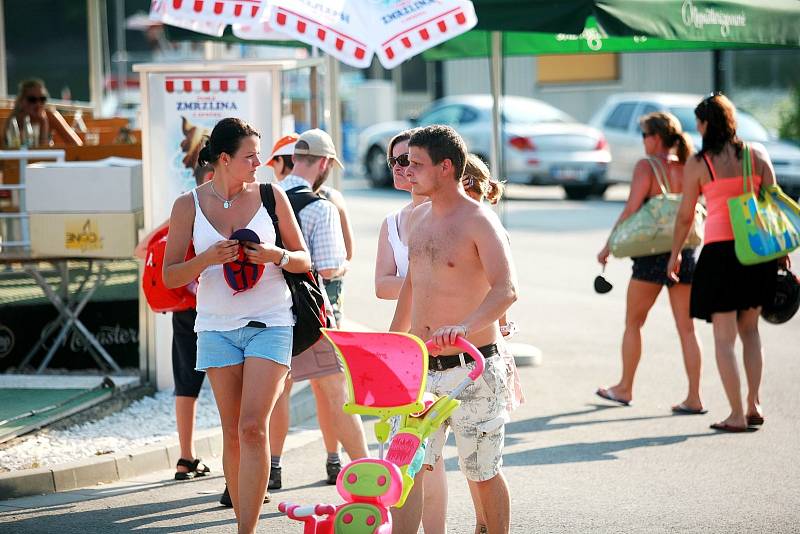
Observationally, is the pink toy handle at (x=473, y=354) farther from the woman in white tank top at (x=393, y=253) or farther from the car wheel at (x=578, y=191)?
the car wheel at (x=578, y=191)

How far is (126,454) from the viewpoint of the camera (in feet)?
23.0

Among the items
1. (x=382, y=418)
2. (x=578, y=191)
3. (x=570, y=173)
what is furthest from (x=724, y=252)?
(x=578, y=191)

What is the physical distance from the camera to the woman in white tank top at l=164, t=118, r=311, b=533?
5.21 meters

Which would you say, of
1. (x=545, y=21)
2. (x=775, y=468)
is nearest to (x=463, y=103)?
(x=545, y=21)

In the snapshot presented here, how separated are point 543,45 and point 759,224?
5.83m

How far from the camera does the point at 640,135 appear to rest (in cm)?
2233

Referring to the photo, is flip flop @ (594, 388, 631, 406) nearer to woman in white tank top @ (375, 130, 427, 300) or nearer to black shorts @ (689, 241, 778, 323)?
black shorts @ (689, 241, 778, 323)

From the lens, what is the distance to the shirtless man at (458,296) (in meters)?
4.80

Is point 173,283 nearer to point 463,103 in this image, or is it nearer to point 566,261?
point 566,261

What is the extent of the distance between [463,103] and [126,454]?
1824 centimetres

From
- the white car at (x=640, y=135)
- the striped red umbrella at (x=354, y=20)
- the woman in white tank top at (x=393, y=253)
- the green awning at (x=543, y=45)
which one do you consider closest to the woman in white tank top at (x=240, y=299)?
the woman in white tank top at (x=393, y=253)

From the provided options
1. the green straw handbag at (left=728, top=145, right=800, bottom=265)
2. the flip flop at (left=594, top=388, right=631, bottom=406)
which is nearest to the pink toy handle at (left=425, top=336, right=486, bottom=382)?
the green straw handbag at (left=728, top=145, right=800, bottom=265)

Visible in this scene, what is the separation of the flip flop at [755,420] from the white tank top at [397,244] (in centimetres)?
307

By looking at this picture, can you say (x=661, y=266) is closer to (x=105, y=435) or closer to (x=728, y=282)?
(x=728, y=282)
